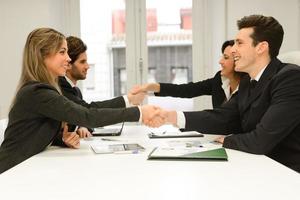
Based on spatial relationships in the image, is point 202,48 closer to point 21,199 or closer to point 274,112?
point 274,112

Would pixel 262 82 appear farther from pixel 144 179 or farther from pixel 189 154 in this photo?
pixel 144 179

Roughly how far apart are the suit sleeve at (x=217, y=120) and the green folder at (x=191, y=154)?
0.32m

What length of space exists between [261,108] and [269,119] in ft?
0.56

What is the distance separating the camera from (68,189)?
111 cm

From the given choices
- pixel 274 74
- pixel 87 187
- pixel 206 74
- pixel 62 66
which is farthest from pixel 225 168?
pixel 206 74

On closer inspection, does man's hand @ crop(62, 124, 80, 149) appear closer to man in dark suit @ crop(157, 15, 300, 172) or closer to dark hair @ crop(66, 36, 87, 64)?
man in dark suit @ crop(157, 15, 300, 172)

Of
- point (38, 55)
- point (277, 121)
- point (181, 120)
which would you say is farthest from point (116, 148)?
point (277, 121)

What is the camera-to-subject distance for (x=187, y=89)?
119 inches

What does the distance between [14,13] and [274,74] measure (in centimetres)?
292

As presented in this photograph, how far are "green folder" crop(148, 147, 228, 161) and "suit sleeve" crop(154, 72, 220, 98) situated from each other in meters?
1.34

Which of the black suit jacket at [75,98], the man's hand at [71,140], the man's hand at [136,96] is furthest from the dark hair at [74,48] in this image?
the man's hand at [71,140]

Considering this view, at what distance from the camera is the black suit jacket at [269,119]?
63.0 inches

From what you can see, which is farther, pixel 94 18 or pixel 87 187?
pixel 94 18

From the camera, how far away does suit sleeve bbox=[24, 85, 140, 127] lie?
66.4 inches
